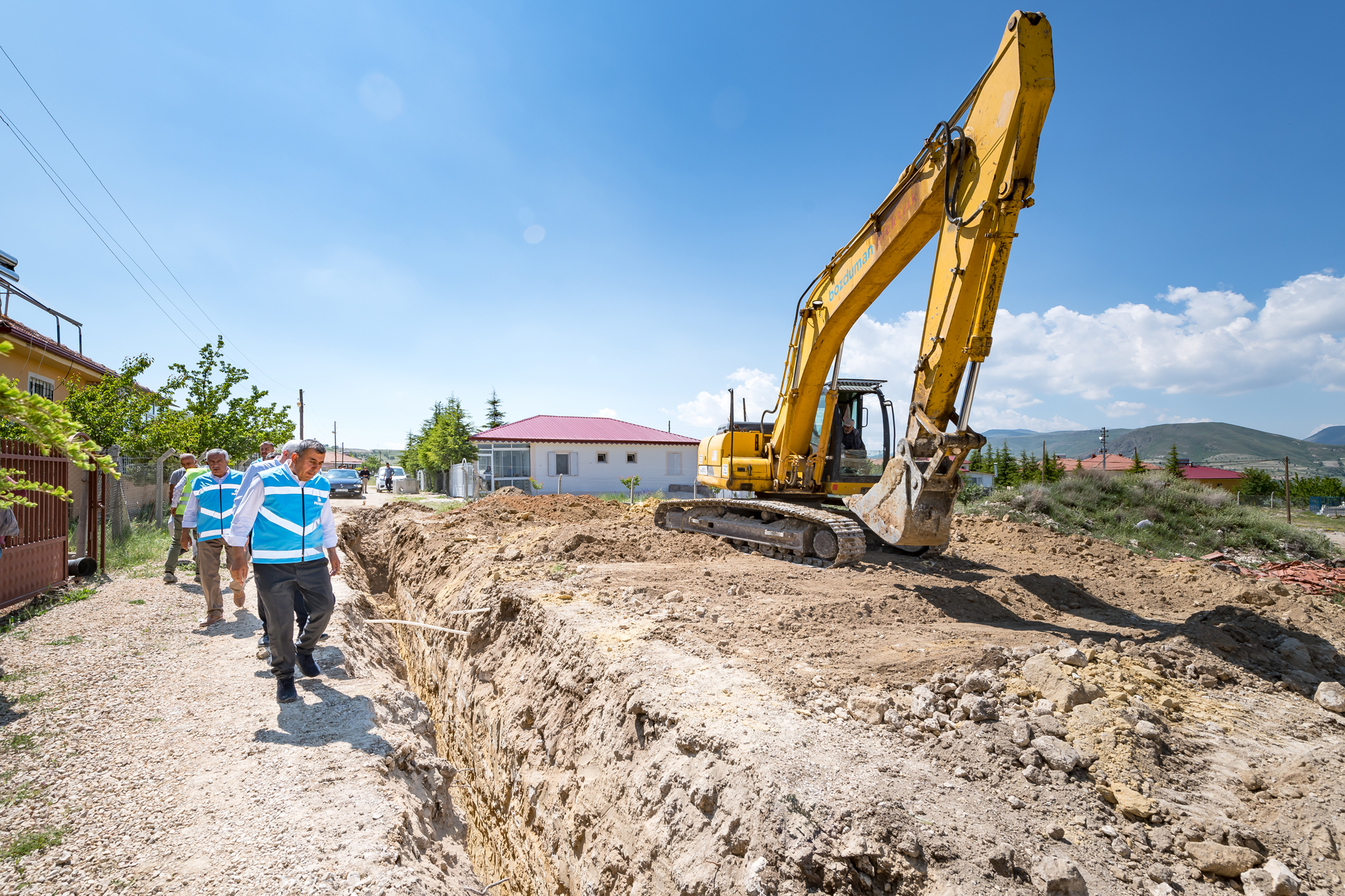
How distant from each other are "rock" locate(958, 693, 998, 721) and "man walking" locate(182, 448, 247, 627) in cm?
654

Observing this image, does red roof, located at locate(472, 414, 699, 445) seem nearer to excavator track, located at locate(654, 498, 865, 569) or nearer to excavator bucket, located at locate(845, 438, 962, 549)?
excavator track, located at locate(654, 498, 865, 569)

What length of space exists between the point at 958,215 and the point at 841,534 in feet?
12.6

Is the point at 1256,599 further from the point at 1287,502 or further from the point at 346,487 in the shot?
the point at 346,487

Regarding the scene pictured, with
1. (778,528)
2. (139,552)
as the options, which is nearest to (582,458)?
(139,552)

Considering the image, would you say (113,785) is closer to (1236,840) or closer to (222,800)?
(222,800)

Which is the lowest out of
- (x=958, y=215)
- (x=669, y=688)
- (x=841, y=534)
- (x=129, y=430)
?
(x=669, y=688)

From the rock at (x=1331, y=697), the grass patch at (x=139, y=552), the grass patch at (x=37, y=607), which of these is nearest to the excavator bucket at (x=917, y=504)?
the rock at (x=1331, y=697)

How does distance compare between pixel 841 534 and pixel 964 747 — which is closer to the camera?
pixel 964 747

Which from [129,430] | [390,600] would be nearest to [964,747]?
[390,600]

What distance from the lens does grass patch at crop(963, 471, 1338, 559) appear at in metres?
12.3

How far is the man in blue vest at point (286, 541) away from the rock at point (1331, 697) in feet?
22.6

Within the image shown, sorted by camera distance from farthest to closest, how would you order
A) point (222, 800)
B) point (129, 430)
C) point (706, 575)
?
1. point (129, 430)
2. point (706, 575)
3. point (222, 800)

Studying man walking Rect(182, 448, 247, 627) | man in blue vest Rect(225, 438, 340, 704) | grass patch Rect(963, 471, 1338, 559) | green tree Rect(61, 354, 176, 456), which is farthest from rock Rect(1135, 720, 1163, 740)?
green tree Rect(61, 354, 176, 456)

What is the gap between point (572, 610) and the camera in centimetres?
657
